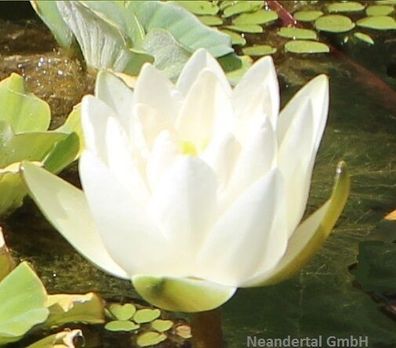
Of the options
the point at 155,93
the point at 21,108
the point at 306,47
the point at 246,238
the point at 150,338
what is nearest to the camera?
the point at 246,238

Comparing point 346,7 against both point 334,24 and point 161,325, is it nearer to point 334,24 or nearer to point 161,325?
point 334,24

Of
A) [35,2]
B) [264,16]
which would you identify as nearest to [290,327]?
[35,2]

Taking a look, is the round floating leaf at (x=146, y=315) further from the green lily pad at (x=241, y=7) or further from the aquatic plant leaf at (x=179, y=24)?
the green lily pad at (x=241, y=7)

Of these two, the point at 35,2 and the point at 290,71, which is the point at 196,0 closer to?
the point at 290,71

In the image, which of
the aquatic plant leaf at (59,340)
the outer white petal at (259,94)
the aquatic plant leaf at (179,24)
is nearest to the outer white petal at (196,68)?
the outer white petal at (259,94)

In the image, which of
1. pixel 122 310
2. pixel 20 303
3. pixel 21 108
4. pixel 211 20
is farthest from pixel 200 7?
pixel 20 303
